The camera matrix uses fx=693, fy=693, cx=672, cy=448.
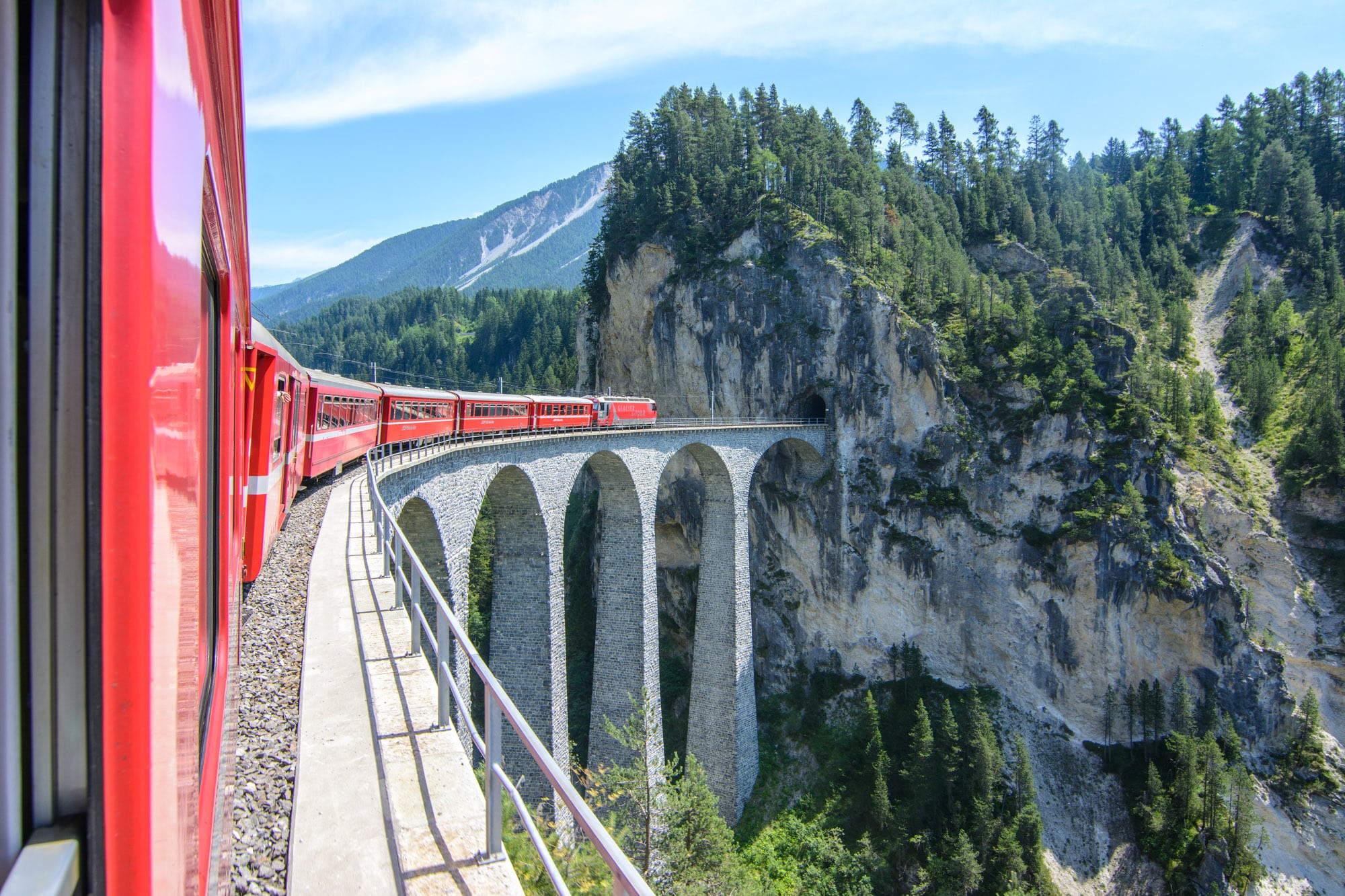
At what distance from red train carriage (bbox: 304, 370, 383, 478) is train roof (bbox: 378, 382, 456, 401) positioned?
292 mm

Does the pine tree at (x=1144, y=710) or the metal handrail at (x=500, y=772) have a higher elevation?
the metal handrail at (x=500, y=772)

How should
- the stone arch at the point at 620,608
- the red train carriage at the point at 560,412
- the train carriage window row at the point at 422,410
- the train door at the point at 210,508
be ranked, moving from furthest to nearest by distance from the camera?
the stone arch at the point at 620,608, the red train carriage at the point at 560,412, the train carriage window row at the point at 422,410, the train door at the point at 210,508

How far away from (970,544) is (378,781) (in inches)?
1415

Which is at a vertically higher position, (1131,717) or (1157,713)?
(1157,713)

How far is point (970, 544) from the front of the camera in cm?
3550

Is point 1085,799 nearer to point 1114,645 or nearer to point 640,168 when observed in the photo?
point 1114,645

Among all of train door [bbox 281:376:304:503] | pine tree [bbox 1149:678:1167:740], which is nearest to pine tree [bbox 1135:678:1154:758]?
pine tree [bbox 1149:678:1167:740]

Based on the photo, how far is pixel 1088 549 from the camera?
33281 mm

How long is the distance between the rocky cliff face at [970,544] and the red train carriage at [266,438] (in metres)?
30.5

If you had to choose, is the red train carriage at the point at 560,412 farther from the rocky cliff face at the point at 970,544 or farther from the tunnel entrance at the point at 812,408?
the tunnel entrance at the point at 812,408

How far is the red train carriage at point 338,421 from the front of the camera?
1102cm

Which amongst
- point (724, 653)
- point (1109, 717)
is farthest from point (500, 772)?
point (1109, 717)

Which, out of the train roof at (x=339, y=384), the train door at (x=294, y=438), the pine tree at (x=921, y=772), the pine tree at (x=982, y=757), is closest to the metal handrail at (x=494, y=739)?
the train door at (x=294, y=438)

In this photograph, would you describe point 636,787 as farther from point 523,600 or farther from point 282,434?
point 282,434
